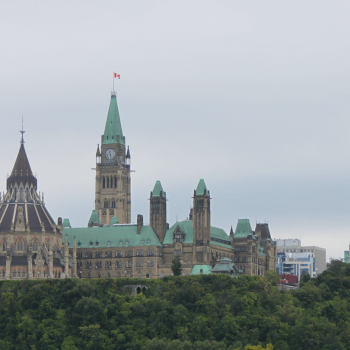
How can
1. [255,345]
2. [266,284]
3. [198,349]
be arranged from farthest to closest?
[266,284] < [255,345] < [198,349]

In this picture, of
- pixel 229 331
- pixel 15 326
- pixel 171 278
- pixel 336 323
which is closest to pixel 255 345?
pixel 229 331

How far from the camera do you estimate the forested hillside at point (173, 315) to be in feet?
507

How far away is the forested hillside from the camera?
15462 cm

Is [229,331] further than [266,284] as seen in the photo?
No

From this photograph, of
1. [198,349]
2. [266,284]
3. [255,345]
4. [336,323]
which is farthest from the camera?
[266,284]

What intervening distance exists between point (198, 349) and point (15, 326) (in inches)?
1381

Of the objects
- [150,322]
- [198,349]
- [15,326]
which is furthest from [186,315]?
[15,326]

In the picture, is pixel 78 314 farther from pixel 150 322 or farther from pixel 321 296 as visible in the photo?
pixel 321 296

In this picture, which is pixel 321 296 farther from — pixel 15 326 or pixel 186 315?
pixel 15 326

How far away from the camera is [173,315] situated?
161 meters

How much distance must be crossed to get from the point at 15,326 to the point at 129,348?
21.8m

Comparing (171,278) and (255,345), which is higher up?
(171,278)

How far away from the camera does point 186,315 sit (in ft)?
534

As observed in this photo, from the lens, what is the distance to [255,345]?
153625 millimetres
